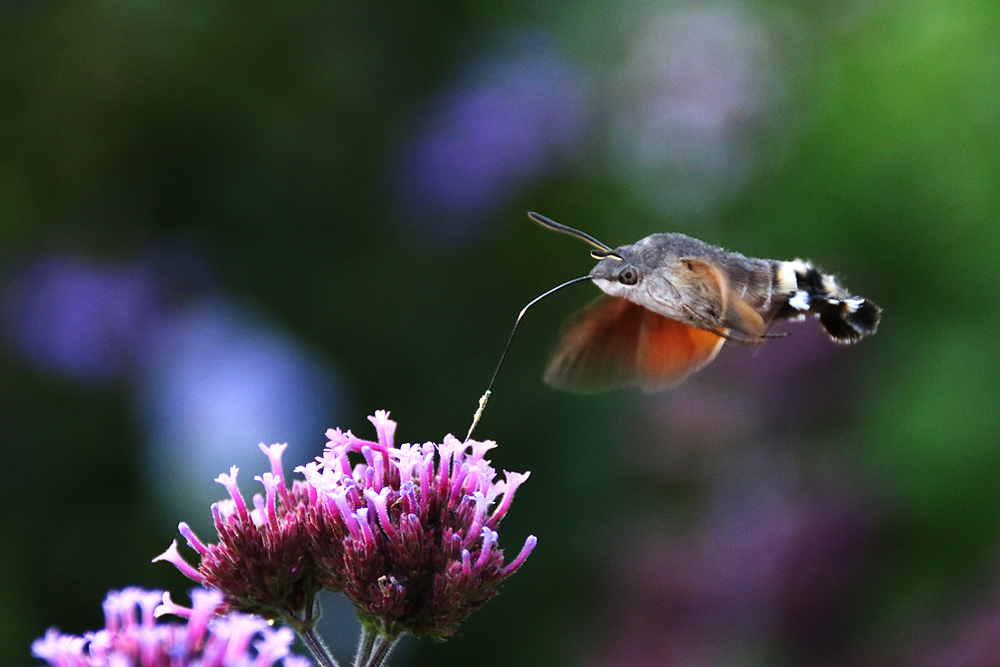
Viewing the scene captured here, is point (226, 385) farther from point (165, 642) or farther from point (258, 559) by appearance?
point (165, 642)

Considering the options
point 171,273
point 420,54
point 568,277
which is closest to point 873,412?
point 568,277

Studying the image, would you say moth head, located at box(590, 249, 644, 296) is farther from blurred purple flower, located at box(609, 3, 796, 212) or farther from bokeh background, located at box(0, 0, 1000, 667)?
blurred purple flower, located at box(609, 3, 796, 212)

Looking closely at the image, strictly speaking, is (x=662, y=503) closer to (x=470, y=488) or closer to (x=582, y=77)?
(x=582, y=77)

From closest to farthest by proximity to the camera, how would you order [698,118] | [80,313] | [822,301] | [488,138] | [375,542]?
[375,542] → [822,301] → [80,313] → [698,118] → [488,138]

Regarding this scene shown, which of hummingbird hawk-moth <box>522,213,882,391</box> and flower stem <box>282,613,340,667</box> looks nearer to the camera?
flower stem <box>282,613,340,667</box>

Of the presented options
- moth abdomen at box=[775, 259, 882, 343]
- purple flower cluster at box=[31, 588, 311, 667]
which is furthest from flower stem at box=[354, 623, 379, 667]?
moth abdomen at box=[775, 259, 882, 343]

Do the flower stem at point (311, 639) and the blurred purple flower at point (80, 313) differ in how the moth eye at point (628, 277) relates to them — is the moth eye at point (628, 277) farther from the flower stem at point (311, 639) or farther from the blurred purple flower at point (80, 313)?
the blurred purple flower at point (80, 313)

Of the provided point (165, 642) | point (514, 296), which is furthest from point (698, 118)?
point (165, 642)
